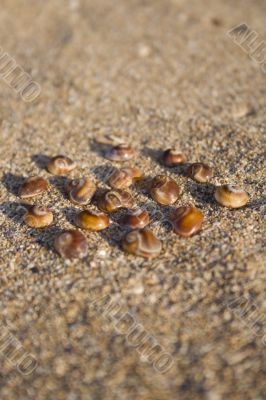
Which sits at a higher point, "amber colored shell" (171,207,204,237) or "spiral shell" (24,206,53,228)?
"amber colored shell" (171,207,204,237)

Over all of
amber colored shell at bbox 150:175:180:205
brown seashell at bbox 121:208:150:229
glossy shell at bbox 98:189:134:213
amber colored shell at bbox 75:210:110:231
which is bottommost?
amber colored shell at bbox 75:210:110:231

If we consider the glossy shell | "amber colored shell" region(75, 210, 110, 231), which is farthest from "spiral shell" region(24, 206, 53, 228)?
the glossy shell

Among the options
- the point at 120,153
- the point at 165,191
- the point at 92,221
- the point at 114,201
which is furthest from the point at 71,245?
the point at 120,153

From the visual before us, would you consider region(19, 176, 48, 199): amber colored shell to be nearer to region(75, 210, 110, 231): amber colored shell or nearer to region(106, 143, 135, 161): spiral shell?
region(75, 210, 110, 231): amber colored shell

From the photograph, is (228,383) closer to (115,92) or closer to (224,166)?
(224,166)

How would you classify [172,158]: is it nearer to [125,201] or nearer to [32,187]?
[125,201]

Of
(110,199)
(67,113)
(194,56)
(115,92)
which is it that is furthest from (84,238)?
(194,56)
